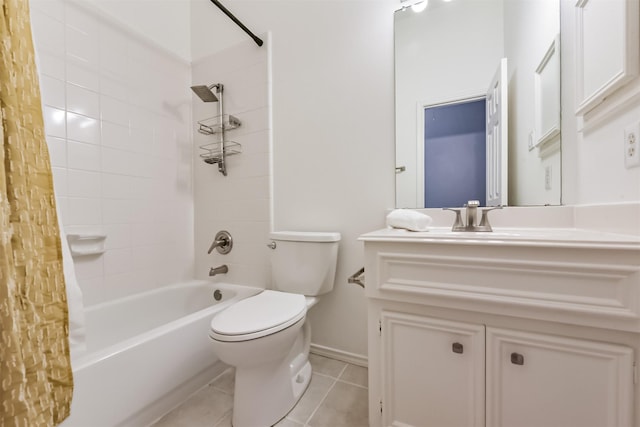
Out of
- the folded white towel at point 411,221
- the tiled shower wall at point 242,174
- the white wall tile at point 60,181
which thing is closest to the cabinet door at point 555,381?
the folded white towel at point 411,221

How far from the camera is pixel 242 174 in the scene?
1738mm

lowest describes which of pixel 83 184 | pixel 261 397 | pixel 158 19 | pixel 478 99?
pixel 261 397

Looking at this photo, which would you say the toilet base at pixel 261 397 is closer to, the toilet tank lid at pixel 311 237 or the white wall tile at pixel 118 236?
the toilet tank lid at pixel 311 237

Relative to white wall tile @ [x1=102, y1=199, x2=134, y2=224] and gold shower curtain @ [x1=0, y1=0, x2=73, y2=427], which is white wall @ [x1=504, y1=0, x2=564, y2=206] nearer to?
gold shower curtain @ [x1=0, y1=0, x2=73, y2=427]

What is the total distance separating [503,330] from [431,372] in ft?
0.84

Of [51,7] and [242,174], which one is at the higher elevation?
[51,7]

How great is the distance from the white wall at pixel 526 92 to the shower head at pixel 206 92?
162cm

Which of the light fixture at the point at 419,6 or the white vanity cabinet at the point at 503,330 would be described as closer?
the white vanity cabinet at the point at 503,330

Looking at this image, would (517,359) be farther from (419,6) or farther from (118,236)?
(118,236)

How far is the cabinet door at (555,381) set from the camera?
0.63 m

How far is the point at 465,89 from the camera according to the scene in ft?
3.98

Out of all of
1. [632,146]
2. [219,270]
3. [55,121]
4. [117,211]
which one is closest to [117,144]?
[55,121]

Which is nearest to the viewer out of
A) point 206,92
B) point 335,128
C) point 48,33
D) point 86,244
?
point 48,33

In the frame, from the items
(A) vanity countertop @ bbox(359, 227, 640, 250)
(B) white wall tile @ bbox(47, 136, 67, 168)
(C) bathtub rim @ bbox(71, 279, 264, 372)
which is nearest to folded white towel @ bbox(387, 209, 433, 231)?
(A) vanity countertop @ bbox(359, 227, 640, 250)
